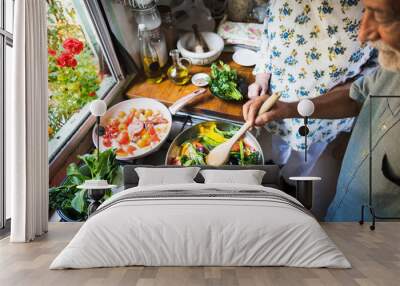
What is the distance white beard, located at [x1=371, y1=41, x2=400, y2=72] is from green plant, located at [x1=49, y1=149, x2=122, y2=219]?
11.0 ft

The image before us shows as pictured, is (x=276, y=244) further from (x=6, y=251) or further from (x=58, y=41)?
(x=58, y=41)

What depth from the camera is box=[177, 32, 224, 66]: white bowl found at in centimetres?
645

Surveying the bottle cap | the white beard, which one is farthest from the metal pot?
the white beard

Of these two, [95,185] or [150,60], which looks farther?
[150,60]

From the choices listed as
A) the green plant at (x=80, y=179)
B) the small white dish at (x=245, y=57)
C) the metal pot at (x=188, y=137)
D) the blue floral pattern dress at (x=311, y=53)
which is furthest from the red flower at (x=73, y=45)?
the blue floral pattern dress at (x=311, y=53)

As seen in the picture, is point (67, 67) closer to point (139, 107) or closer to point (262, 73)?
point (139, 107)

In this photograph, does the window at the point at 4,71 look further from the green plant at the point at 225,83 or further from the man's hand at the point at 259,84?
the man's hand at the point at 259,84

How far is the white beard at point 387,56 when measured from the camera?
20.3ft

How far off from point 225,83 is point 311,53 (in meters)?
1.09

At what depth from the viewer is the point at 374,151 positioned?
6.32 m

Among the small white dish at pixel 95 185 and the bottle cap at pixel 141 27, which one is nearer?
the small white dish at pixel 95 185

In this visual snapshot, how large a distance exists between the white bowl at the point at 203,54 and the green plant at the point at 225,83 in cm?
13

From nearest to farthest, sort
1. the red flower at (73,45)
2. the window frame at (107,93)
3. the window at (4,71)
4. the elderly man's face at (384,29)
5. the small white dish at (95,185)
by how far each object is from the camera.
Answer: the window at (4,71)
the small white dish at (95,185)
the elderly man's face at (384,29)
the window frame at (107,93)
the red flower at (73,45)

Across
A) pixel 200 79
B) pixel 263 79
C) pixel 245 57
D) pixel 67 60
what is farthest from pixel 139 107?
pixel 263 79
